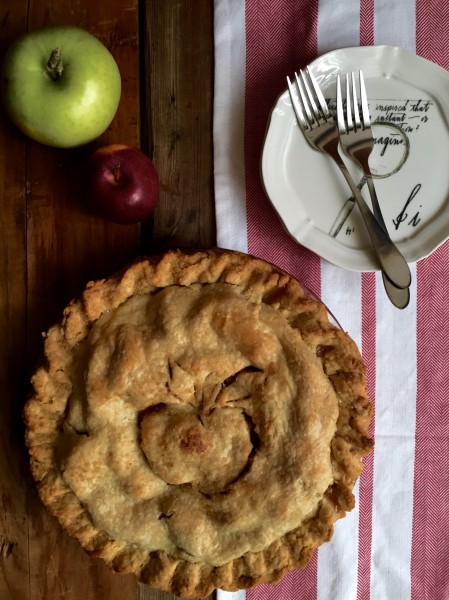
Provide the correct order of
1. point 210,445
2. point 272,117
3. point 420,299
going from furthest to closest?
point 420,299 → point 272,117 → point 210,445

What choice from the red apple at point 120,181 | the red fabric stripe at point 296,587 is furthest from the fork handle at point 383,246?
the red fabric stripe at point 296,587

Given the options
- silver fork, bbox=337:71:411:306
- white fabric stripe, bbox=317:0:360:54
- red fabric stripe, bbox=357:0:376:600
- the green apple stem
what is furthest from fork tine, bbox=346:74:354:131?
the green apple stem

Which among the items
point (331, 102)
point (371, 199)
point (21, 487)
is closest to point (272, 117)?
point (331, 102)

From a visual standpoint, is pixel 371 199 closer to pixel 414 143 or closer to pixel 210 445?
pixel 414 143

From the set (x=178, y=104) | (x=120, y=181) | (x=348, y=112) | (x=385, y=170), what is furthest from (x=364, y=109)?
(x=120, y=181)

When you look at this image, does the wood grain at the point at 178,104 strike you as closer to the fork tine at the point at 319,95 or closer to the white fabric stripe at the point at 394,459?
the fork tine at the point at 319,95

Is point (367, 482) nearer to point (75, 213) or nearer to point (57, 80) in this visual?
point (75, 213)

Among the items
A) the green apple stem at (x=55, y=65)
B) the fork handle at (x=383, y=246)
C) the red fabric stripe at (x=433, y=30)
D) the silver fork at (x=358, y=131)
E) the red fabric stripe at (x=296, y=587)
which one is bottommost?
the red fabric stripe at (x=296, y=587)
